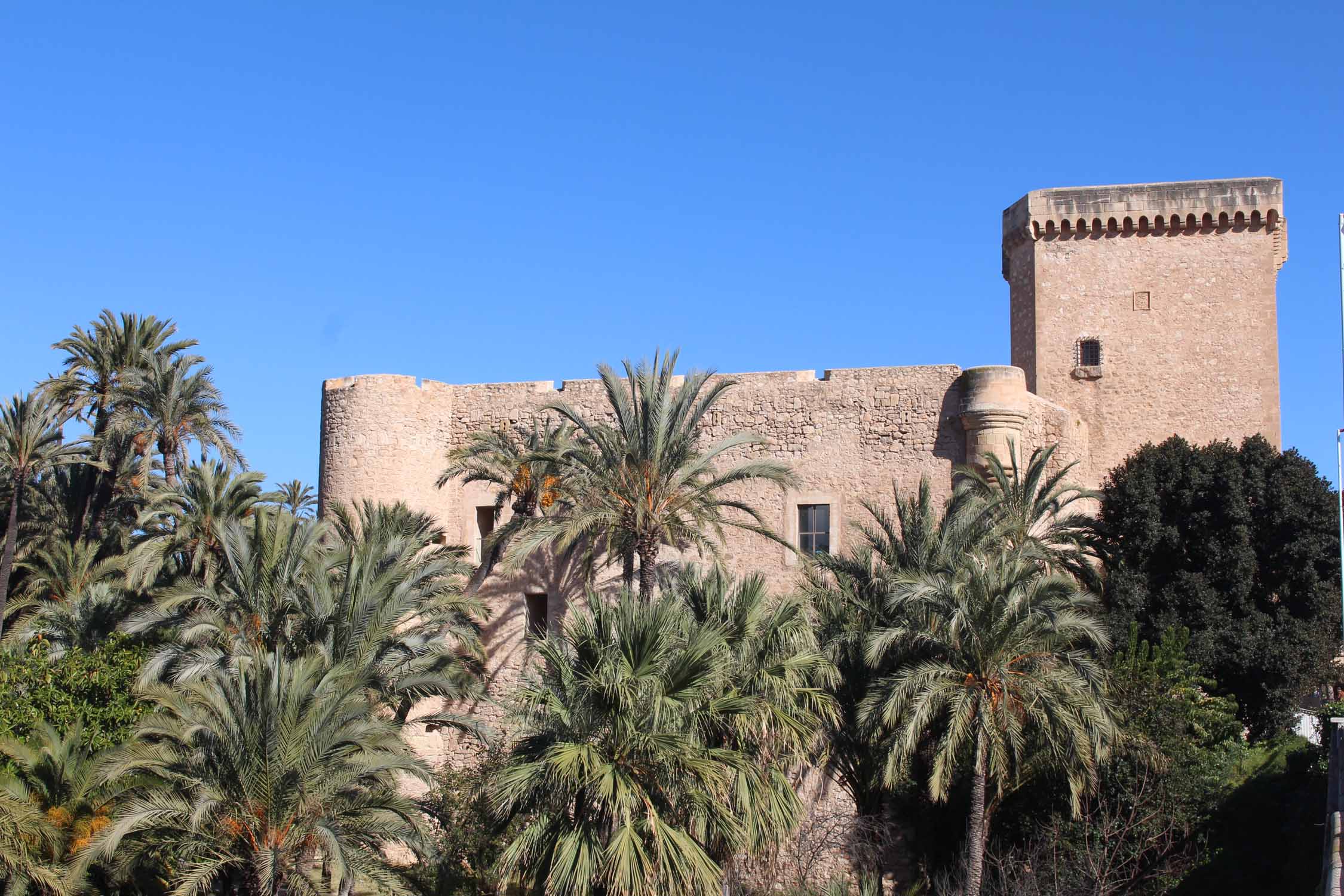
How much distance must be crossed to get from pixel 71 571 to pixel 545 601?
27.0 feet

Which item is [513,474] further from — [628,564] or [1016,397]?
[1016,397]

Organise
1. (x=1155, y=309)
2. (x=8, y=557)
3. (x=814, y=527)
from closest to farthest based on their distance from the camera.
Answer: (x=814, y=527), (x=8, y=557), (x=1155, y=309)

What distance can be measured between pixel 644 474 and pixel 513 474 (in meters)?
2.98

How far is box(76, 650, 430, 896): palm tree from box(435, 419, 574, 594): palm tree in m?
5.74

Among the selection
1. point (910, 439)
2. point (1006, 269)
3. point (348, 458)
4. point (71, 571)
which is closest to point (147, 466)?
point (71, 571)

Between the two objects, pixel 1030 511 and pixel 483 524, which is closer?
pixel 1030 511

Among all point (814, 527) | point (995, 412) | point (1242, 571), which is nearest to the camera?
point (1242, 571)

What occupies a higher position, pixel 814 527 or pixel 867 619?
pixel 814 527

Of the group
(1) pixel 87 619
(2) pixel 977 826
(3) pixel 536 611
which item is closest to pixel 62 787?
(1) pixel 87 619

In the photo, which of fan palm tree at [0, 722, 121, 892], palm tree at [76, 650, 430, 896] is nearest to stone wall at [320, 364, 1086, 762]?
fan palm tree at [0, 722, 121, 892]

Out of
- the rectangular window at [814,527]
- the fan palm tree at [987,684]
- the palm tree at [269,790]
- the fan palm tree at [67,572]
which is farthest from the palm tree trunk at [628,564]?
the fan palm tree at [67,572]

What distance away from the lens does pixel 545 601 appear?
68.9ft

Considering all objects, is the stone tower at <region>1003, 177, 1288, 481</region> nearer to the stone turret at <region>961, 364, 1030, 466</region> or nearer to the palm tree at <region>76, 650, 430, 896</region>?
the stone turret at <region>961, 364, 1030, 466</region>

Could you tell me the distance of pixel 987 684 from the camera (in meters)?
14.9
